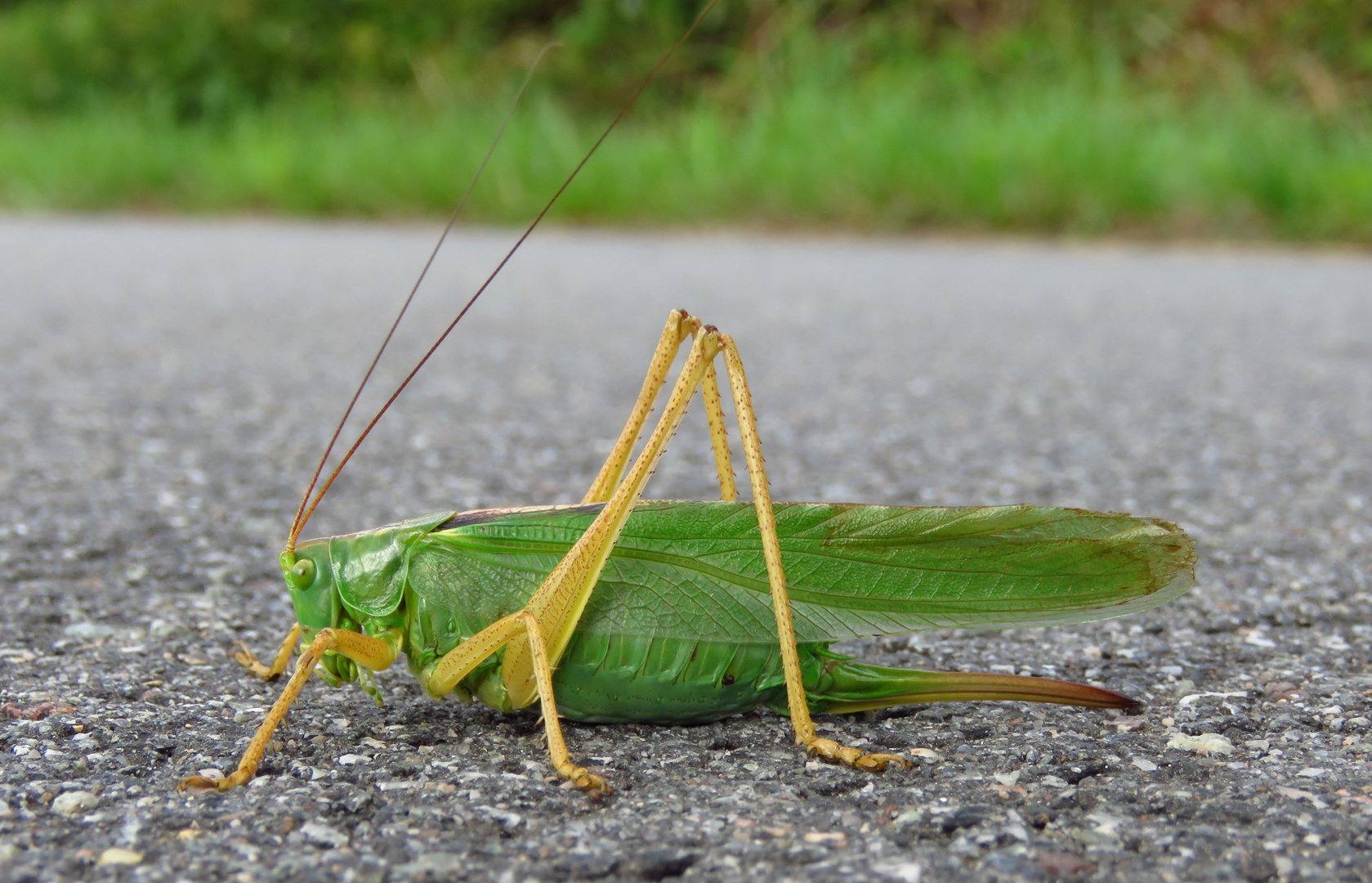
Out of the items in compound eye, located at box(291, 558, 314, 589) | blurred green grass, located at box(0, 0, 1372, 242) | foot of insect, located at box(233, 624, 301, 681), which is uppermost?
blurred green grass, located at box(0, 0, 1372, 242)

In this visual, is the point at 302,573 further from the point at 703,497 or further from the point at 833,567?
the point at 703,497

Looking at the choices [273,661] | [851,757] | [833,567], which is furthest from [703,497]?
[851,757]

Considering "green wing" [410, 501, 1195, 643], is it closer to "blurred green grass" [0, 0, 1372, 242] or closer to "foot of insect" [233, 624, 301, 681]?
"foot of insect" [233, 624, 301, 681]

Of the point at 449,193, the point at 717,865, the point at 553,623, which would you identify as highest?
the point at 449,193

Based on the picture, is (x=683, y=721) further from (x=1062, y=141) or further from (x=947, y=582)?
(x=1062, y=141)

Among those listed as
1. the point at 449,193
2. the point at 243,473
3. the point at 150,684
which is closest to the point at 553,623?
the point at 150,684

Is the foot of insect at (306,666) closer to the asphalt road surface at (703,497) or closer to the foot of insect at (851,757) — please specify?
the asphalt road surface at (703,497)

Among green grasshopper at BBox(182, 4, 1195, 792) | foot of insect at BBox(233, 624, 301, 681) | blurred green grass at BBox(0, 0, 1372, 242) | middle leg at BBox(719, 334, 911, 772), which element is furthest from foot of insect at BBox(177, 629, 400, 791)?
blurred green grass at BBox(0, 0, 1372, 242)
